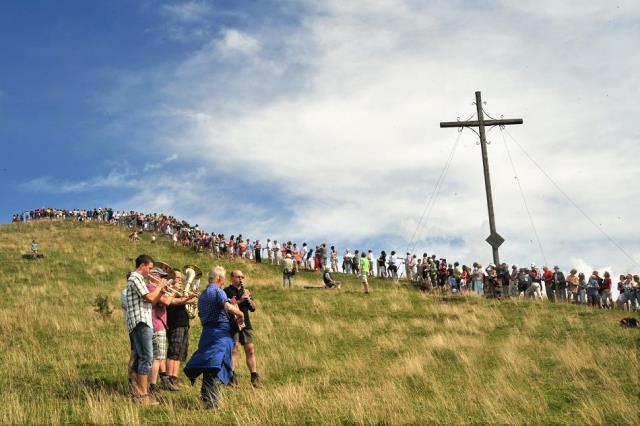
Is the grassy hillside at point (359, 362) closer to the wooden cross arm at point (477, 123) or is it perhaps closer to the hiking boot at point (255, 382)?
the hiking boot at point (255, 382)

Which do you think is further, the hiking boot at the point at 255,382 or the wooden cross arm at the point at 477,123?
the wooden cross arm at the point at 477,123

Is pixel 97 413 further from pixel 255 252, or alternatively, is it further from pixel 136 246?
pixel 136 246

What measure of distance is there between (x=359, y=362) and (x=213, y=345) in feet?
16.7

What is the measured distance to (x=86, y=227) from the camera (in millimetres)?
52281

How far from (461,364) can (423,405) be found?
395cm

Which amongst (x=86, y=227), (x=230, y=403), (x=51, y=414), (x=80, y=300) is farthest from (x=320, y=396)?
(x=86, y=227)

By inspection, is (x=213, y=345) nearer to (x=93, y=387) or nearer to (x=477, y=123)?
(x=93, y=387)

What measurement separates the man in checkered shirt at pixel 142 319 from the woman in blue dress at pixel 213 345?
2.32ft

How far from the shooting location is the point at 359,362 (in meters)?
11.8

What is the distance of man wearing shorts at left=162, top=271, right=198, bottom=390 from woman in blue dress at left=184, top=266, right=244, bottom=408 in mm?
1449

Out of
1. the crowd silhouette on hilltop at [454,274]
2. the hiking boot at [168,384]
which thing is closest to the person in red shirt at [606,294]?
the crowd silhouette on hilltop at [454,274]

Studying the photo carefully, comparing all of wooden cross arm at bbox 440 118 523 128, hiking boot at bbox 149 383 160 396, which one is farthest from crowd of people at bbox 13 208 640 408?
wooden cross arm at bbox 440 118 523 128

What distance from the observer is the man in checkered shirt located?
25.3 ft

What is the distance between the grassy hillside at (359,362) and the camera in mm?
7496
